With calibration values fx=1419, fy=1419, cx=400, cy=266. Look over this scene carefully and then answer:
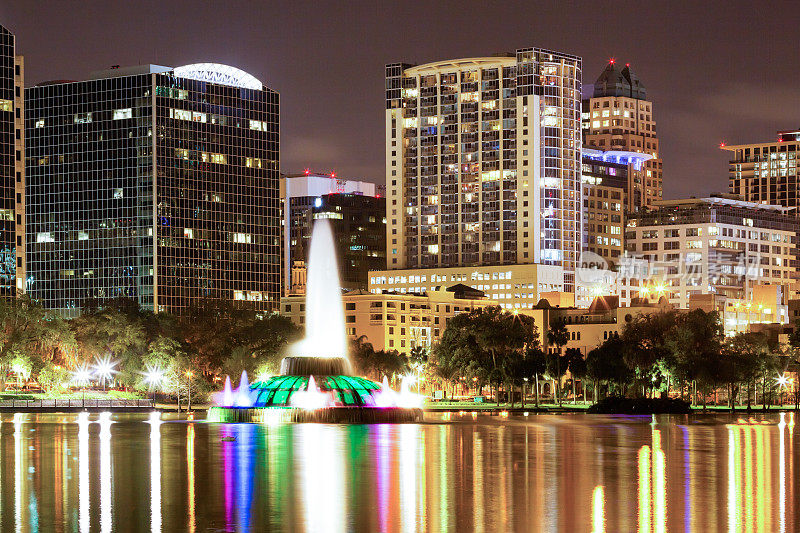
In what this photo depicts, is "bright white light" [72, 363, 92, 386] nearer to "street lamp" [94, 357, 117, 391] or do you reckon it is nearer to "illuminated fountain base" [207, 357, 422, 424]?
"street lamp" [94, 357, 117, 391]

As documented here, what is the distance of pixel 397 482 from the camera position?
1949 inches

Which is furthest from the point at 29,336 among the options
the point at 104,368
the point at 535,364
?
the point at 535,364

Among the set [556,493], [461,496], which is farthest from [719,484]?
[461,496]

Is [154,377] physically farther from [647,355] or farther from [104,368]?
[647,355]

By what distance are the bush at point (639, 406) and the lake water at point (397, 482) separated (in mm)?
51212

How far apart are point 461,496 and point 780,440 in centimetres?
4107

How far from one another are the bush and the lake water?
51212 millimetres

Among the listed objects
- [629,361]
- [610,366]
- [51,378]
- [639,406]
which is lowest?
[639,406]

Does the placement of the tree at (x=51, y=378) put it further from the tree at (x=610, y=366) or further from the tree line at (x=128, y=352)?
the tree at (x=610, y=366)

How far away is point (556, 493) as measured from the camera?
46.0m

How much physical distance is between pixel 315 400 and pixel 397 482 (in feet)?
192

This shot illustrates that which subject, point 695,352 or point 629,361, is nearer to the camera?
point 629,361

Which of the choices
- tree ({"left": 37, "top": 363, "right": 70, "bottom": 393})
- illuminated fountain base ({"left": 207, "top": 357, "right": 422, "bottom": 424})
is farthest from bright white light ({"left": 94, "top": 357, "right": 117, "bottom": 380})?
illuminated fountain base ({"left": 207, "top": 357, "right": 422, "bottom": 424})

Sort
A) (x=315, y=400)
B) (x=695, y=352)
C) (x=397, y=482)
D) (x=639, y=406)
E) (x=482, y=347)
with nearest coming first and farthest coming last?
1. (x=397, y=482)
2. (x=315, y=400)
3. (x=639, y=406)
4. (x=695, y=352)
5. (x=482, y=347)
